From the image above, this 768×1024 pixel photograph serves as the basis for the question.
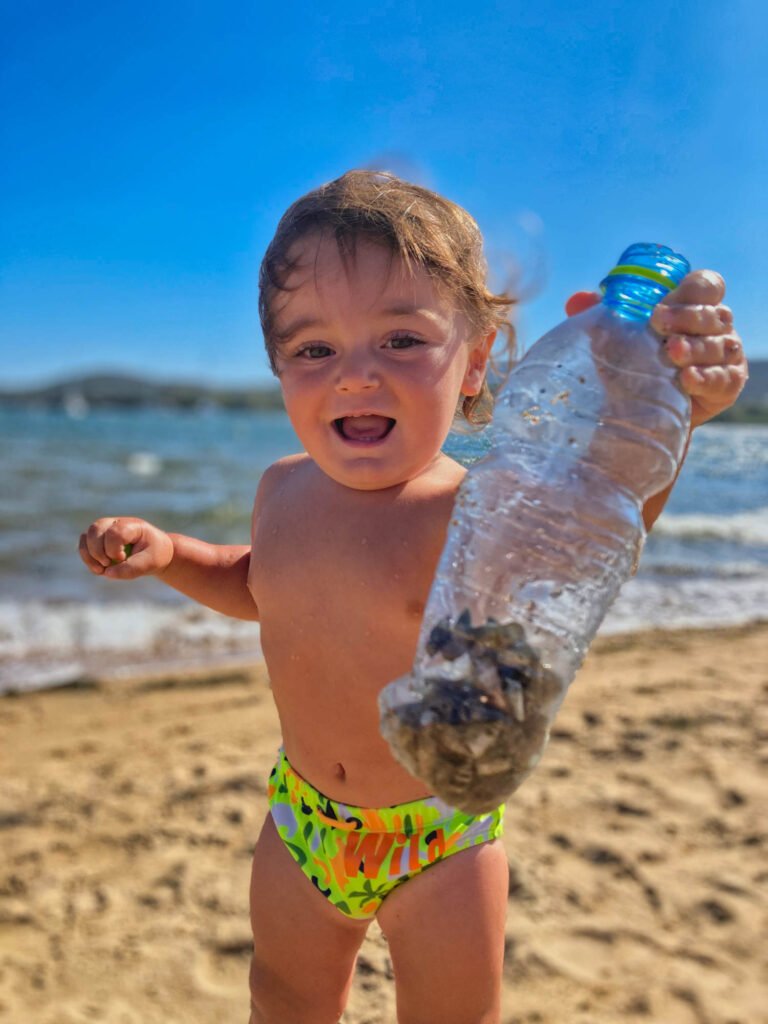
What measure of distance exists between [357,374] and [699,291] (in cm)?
59

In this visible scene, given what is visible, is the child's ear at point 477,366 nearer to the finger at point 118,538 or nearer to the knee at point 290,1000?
the finger at point 118,538

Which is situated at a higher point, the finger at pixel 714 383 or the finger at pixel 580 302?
the finger at pixel 580 302

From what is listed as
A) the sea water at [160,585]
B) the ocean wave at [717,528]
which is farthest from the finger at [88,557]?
the ocean wave at [717,528]

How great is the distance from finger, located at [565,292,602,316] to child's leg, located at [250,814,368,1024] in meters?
1.25

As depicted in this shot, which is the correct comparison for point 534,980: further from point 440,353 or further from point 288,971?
point 440,353

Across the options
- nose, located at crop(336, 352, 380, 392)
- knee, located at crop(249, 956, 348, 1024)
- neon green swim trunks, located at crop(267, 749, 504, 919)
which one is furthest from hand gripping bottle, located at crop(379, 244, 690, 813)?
knee, located at crop(249, 956, 348, 1024)

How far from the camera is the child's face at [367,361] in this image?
1641 millimetres

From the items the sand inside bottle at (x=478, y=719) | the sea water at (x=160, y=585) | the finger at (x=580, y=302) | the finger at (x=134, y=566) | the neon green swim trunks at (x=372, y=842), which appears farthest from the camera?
the sea water at (x=160, y=585)

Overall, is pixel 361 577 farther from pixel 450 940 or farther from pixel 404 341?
pixel 450 940

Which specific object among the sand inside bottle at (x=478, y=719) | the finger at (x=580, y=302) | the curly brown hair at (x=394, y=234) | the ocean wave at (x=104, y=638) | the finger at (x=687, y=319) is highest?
the curly brown hair at (x=394, y=234)

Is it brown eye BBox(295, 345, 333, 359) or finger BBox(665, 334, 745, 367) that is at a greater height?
brown eye BBox(295, 345, 333, 359)

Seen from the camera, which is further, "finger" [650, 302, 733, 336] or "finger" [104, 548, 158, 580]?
"finger" [104, 548, 158, 580]

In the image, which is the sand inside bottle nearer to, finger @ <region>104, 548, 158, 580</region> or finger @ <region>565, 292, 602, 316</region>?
finger @ <region>565, 292, 602, 316</region>

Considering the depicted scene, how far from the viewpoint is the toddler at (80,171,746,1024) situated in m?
1.68
